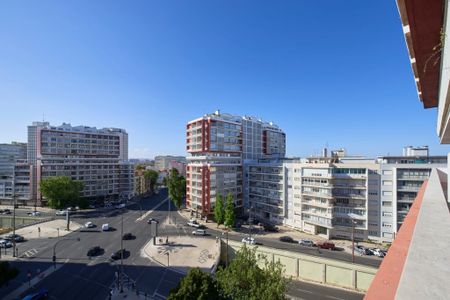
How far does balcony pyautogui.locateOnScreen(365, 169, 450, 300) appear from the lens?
7.55ft

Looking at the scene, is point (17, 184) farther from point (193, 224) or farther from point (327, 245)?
point (327, 245)

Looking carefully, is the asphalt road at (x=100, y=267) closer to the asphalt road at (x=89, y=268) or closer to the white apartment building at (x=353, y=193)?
the asphalt road at (x=89, y=268)

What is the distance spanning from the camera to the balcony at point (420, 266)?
2301 mm

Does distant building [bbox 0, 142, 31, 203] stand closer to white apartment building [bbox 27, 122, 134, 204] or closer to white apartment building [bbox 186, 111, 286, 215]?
white apartment building [bbox 27, 122, 134, 204]

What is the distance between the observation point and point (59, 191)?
2539 inches

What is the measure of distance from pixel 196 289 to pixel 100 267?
22234mm

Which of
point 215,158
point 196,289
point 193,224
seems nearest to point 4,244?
point 193,224

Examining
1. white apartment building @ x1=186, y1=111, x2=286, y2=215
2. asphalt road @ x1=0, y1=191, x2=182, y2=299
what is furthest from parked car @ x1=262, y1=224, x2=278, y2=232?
asphalt road @ x1=0, y1=191, x2=182, y2=299

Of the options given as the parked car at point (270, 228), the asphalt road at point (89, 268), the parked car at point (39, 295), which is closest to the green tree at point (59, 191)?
the asphalt road at point (89, 268)

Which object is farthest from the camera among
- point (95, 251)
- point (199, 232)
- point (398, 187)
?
point (199, 232)

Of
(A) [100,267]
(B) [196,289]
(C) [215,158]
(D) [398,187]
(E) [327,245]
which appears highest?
(C) [215,158]

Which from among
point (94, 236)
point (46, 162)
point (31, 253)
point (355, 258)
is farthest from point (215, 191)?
point (46, 162)

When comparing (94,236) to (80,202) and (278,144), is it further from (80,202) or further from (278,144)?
(278,144)

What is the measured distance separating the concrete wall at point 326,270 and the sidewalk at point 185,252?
858cm
